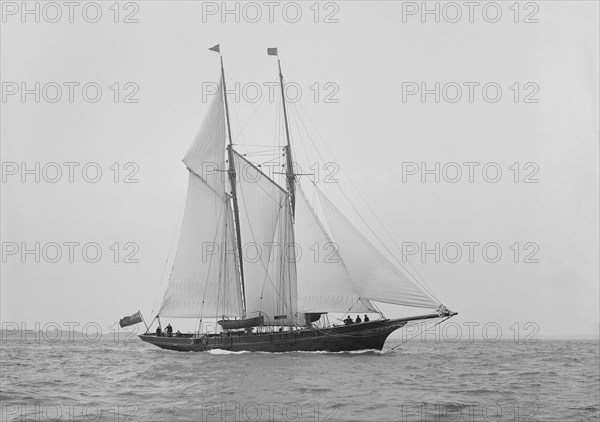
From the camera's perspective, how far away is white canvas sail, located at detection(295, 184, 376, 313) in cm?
5312

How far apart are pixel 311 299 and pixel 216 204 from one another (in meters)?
13.7

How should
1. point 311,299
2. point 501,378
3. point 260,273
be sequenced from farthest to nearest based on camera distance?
point 260,273 → point 311,299 → point 501,378

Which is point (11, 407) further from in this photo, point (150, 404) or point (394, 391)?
point (394, 391)

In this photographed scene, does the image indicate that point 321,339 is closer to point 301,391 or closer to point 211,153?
point 211,153

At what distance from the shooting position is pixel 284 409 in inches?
1081

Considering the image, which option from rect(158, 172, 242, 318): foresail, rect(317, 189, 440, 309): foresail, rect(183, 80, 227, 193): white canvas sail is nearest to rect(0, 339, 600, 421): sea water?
rect(317, 189, 440, 309): foresail

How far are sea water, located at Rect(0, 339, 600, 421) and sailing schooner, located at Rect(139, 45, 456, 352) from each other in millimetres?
5270

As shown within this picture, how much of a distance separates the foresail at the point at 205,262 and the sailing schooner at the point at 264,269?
8 centimetres

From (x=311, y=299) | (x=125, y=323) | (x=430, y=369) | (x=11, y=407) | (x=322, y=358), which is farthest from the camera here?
(x=125, y=323)

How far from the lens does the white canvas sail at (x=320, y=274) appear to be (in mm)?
53125

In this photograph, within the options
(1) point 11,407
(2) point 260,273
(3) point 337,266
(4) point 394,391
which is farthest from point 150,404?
(2) point 260,273

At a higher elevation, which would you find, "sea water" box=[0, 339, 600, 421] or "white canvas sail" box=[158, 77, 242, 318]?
"white canvas sail" box=[158, 77, 242, 318]

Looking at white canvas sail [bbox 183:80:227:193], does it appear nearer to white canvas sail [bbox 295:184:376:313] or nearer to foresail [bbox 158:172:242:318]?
foresail [bbox 158:172:242:318]

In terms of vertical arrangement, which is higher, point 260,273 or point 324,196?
point 324,196
